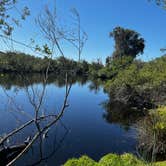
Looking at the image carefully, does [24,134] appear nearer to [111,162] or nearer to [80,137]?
[80,137]

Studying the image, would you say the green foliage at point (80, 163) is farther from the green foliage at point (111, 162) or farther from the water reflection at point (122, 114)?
the water reflection at point (122, 114)

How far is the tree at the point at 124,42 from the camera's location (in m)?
65.1

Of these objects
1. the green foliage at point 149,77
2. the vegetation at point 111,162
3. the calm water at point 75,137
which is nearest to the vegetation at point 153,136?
the calm water at point 75,137

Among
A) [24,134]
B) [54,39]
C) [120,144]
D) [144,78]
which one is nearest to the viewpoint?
[54,39]

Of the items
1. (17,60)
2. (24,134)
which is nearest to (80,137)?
(24,134)

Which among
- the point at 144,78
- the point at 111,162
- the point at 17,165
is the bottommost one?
the point at 17,165

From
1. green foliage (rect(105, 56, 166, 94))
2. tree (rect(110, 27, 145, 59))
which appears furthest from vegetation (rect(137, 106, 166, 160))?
tree (rect(110, 27, 145, 59))

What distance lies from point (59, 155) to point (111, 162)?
425 cm

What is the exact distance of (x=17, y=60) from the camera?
476 centimetres

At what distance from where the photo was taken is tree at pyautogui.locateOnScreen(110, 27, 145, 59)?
6512 cm

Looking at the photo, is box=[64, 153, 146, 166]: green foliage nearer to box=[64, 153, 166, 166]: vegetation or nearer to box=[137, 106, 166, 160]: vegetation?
box=[64, 153, 166, 166]: vegetation

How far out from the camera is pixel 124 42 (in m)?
65.6

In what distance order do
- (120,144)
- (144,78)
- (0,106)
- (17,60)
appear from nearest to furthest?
(17,60) → (120,144) → (0,106) → (144,78)

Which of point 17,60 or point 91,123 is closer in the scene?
point 17,60
